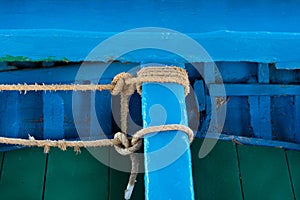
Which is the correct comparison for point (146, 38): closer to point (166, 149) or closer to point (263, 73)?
point (166, 149)

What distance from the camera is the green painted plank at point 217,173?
143cm

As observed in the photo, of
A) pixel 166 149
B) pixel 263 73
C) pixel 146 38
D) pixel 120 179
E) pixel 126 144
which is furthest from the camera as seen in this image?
pixel 263 73

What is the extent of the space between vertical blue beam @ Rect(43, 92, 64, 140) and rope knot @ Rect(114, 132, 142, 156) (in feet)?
1.38

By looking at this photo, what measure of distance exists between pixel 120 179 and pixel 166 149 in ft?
1.64

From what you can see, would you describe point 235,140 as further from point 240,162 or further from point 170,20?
point 170,20

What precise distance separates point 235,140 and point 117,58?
2.28 ft

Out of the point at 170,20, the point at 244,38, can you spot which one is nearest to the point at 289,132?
the point at 244,38

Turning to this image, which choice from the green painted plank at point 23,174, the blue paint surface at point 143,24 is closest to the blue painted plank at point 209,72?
the blue paint surface at point 143,24

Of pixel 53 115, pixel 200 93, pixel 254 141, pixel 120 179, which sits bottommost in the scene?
pixel 120 179

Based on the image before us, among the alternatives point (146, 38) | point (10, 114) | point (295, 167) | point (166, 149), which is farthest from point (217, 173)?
point (10, 114)

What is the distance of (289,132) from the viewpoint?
1.64 metres

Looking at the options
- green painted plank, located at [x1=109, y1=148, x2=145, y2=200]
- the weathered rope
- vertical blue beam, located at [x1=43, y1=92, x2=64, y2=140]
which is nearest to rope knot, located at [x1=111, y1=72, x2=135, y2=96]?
the weathered rope

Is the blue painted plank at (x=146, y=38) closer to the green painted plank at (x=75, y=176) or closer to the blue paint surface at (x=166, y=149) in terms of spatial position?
the blue paint surface at (x=166, y=149)

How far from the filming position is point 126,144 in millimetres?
1192
